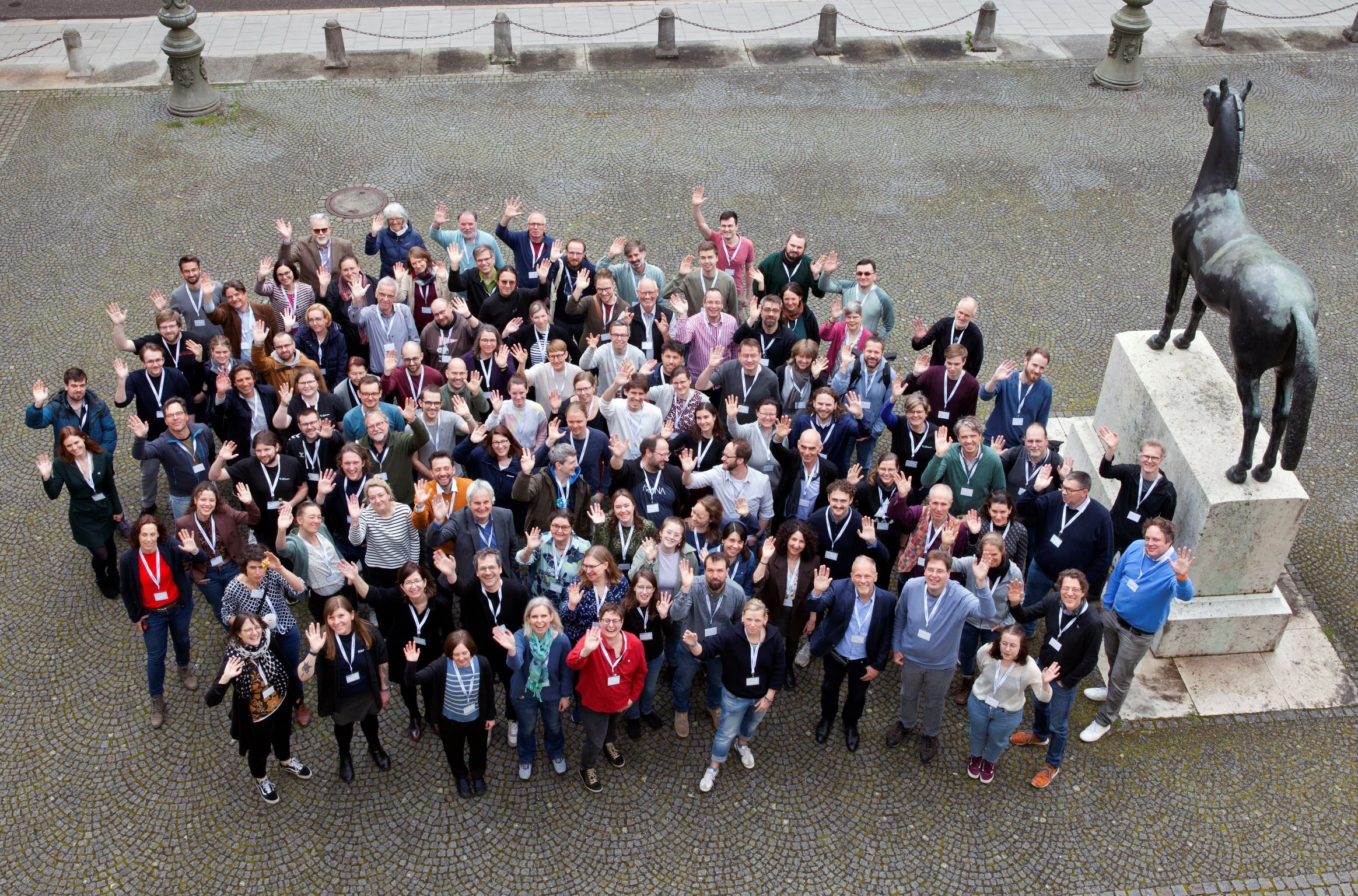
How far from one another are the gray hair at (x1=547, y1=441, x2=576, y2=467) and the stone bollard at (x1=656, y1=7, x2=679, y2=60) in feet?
38.8

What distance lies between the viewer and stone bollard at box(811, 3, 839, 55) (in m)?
19.7

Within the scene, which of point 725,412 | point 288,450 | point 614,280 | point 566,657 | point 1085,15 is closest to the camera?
point 566,657

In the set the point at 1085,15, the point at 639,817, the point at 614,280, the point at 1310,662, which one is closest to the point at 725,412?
the point at 614,280

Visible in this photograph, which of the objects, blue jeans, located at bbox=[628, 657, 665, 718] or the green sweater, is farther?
the green sweater

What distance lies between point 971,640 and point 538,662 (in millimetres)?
3475

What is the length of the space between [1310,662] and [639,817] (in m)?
5.82

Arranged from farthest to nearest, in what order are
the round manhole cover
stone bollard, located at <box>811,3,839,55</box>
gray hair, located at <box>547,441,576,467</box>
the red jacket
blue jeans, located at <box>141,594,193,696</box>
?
stone bollard, located at <box>811,3,839,55</box>, the round manhole cover, gray hair, located at <box>547,441,576,467</box>, blue jeans, located at <box>141,594,193,696</box>, the red jacket

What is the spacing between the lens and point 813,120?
18.1 metres

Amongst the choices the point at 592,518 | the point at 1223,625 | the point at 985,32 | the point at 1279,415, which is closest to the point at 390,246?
the point at 592,518

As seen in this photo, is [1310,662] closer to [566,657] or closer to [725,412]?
[725,412]

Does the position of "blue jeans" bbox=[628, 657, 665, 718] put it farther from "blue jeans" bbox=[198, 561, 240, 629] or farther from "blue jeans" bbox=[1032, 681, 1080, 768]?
"blue jeans" bbox=[198, 561, 240, 629]

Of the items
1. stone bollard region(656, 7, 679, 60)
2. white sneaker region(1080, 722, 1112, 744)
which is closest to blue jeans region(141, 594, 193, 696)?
white sneaker region(1080, 722, 1112, 744)

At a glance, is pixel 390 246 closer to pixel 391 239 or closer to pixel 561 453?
pixel 391 239

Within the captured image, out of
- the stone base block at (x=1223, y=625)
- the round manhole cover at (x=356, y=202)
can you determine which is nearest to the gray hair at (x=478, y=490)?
the stone base block at (x=1223, y=625)
